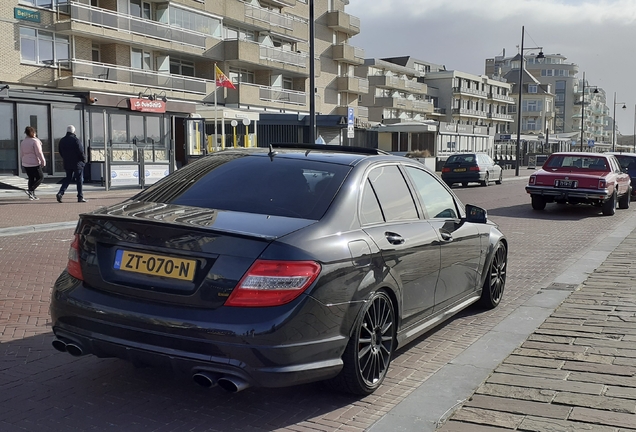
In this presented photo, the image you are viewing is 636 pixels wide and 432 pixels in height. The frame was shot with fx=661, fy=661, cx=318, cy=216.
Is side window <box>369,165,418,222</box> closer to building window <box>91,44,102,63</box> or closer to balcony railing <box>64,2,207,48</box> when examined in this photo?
balcony railing <box>64,2,207,48</box>

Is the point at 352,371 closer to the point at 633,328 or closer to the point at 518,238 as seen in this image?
the point at 633,328

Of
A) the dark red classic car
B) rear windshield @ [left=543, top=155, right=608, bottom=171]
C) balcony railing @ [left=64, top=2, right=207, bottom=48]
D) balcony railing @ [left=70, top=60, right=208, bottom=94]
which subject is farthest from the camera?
balcony railing @ [left=70, top=60, right=208, bottom=94]

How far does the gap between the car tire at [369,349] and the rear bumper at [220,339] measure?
0.13 m

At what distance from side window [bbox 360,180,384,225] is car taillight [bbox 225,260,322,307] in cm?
85

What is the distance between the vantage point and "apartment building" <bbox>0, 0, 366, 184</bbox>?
25.9 metres

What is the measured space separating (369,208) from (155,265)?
144 centimetres

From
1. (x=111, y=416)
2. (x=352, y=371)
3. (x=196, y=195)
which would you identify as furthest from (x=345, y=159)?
(x=111, y=416)

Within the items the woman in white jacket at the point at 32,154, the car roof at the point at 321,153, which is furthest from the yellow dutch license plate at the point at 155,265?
the woman in white jacket at the point at 32,154

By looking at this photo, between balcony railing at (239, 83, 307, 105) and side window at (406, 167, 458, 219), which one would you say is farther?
balcony railing at (239, 83, 307, 105)

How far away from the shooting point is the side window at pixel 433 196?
16.9ft

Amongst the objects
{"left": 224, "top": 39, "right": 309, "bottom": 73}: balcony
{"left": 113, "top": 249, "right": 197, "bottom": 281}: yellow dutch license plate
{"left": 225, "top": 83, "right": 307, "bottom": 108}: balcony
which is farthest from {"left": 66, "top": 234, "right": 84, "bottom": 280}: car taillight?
{"left": 224, "top": 39, "right": 309, "bottom": 73}: balcony

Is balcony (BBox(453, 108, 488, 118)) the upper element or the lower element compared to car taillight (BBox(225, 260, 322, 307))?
upper

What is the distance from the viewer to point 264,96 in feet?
155

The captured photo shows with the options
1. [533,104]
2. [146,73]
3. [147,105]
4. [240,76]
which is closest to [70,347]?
[147,105]
